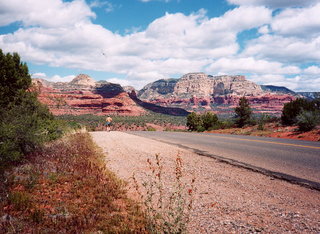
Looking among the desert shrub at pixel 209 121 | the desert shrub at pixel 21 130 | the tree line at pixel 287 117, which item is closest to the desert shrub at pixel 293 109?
the tree line at pixel 287 117

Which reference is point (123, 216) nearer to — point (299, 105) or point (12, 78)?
point (12, 78)

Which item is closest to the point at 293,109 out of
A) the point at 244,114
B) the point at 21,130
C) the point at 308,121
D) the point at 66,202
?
the point at 244,114

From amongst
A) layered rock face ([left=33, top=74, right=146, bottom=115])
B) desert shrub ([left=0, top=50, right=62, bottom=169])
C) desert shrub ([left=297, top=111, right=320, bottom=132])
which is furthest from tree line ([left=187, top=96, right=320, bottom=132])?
layered rock face ([left=33, top=74, right=146, bottom=115])

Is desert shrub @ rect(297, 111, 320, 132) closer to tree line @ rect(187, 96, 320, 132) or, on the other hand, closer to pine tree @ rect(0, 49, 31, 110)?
tree line @ rect(187, 96, 320, 132)

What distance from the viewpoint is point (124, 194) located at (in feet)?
14.8

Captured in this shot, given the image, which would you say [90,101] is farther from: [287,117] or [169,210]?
[169,210]

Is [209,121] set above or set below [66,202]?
above

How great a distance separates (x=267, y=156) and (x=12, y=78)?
2139 cm

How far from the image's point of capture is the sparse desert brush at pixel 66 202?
316 centimetres

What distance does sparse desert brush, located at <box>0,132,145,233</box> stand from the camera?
10.4 ft

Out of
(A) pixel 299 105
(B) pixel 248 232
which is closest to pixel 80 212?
(B) pixel 248 232

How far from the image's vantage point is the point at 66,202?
411cm

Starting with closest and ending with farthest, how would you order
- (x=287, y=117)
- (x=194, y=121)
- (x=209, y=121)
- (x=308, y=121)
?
1. (x=308, y=121)
2. (x=287, y=117)
3. (x=209, y=121)
4. (x=194, y=121)

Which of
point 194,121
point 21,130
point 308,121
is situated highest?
point 308,121
